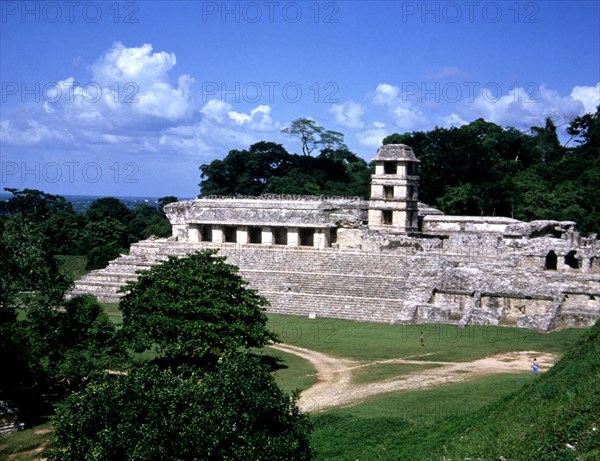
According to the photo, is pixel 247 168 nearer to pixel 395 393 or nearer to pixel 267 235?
pixel 267 235

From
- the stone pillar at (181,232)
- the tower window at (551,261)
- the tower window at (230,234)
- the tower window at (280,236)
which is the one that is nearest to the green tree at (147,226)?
the stone pillar at (181,232)

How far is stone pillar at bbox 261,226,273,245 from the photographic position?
133ft

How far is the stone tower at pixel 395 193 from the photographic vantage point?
40.1 meters

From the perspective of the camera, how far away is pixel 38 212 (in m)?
62.3

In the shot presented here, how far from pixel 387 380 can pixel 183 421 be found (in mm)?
9968

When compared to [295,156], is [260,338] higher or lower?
lower

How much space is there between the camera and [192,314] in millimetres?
21688

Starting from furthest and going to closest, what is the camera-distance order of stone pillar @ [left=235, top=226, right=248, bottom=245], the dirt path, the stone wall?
stone pillar @ [left=235, top=226, right=248, bottom=245], the stone wall, the dirt path

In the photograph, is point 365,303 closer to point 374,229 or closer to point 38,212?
point 374,229

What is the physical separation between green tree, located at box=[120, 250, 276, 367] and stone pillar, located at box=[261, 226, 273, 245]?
55.6 ft

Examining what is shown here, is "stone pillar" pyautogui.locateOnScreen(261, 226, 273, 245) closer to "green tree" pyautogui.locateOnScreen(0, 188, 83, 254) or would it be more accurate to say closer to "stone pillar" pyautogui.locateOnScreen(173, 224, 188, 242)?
"stone pillar" pyautogui.locateOnScreen(173, 224, 188, 242)

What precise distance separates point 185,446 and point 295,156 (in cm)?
5756

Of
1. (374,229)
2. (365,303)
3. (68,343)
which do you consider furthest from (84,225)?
(68,343)

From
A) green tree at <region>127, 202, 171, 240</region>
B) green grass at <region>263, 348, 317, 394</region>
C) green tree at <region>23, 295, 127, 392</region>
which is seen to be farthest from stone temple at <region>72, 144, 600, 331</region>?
green tree at <region>127, 202, 171, 240</region>
